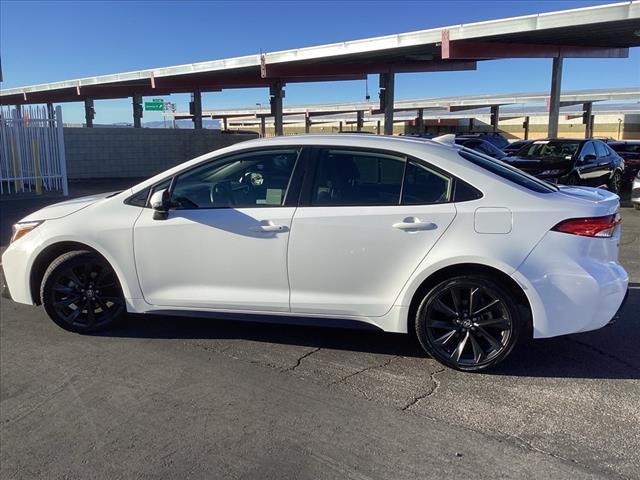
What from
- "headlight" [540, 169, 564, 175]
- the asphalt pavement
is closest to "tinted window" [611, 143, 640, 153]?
"headlight" [540, 169, 564, 175]

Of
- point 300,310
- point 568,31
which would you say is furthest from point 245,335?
point 568,31

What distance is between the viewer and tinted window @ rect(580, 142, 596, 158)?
43.5 feet

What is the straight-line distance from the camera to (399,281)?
13.2ft

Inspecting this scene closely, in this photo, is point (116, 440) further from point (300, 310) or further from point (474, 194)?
point (474, 194)

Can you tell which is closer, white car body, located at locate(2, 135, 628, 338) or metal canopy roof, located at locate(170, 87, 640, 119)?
white car body, located at locate(2, 135, 628, 338)

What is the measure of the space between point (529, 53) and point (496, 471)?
71.4ft

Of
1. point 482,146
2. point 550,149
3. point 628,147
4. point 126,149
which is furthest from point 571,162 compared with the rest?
point 126,149

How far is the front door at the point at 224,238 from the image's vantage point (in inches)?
168

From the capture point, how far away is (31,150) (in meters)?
14.5

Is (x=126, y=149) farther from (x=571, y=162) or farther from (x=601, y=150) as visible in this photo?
(x=601, y=150)

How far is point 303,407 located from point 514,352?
181 centimetres

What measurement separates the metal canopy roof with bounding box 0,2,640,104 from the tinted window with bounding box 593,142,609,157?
154 inches

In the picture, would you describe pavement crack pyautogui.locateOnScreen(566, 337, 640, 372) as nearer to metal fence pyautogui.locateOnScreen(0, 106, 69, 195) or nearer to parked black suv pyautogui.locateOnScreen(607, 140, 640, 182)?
metal fence pyautogui.locateOnScreen(0, 106, 69, 195)

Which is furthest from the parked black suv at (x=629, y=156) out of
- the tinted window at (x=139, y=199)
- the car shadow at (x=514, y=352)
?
the tinted window at (x=139, y=199)
